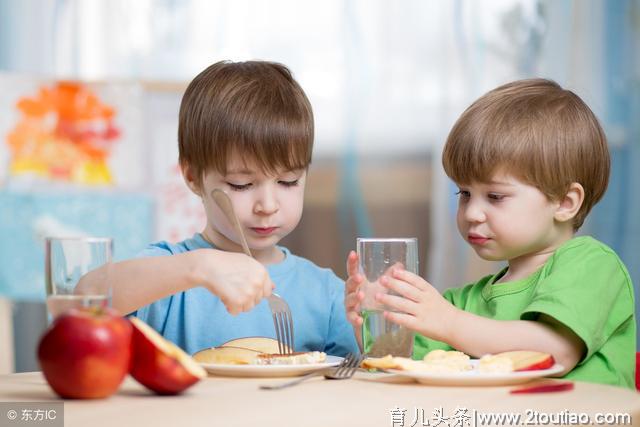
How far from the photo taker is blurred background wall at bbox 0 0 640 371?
2.87 meters

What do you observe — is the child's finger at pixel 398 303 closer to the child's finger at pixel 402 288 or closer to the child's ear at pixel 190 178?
the child's finger at pixel 402 288

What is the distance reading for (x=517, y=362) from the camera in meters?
1.01

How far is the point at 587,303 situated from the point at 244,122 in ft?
2.00

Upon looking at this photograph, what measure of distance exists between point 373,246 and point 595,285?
0.31 meters

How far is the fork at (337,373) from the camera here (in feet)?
3.09

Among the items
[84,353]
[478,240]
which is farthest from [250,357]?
[478,240]

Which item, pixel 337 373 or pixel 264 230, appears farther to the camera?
pixel 264 230

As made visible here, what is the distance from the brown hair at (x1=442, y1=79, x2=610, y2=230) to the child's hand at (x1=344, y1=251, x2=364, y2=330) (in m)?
0.30

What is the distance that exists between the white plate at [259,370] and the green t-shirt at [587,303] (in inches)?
11.7

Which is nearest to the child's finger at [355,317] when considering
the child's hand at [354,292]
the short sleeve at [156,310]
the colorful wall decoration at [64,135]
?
the child's hand at [354,292]

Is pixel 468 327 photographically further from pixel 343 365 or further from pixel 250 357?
pixel 250 357

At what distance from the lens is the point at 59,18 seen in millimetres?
3229

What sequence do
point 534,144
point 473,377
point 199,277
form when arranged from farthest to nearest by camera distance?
point 534,144 < point 199,277 < point 473,377

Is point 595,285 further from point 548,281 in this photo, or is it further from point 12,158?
point 12,158
